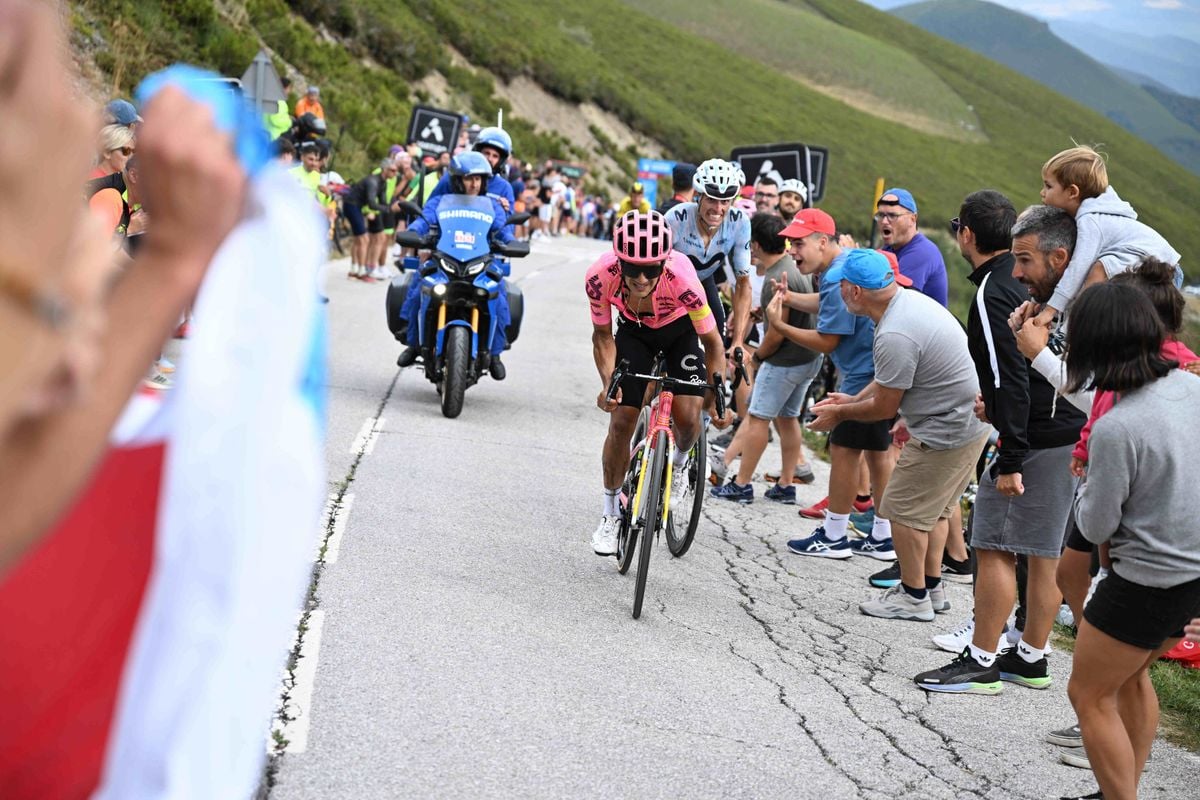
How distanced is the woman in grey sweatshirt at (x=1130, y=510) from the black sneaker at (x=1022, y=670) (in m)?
1.97

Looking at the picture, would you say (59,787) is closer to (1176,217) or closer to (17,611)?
(17,611)

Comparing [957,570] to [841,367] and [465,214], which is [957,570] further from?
[465,214]

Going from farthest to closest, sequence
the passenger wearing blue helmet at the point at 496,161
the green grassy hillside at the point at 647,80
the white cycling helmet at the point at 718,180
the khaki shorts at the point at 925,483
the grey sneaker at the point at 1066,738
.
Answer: the green grassy hillside at the point at 647,80 → the passenger wearing blue helmet at the point at 496,161 → the white cycling helmet at the point at 718,180 → the khaki shorts at the point at 925,483 → the grey sneaker at the point at 1066,738

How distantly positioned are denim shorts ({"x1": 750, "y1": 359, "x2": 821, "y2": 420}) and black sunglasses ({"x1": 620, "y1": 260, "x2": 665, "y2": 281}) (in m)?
2.79

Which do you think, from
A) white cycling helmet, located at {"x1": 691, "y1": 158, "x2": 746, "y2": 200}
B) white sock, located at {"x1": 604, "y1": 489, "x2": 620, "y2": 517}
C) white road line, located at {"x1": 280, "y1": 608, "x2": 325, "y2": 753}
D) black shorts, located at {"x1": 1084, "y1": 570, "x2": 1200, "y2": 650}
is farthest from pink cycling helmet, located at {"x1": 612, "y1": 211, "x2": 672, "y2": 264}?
black shorts, located at {"x1": 1084, "y1": 570, "x2": 1200, "y2": 650}

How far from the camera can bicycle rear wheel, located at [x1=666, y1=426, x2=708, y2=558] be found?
25.9 feet

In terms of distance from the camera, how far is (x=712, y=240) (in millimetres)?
9531

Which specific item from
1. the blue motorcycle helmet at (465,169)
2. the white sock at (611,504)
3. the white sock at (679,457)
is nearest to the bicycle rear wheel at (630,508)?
the white sock at (611,504)

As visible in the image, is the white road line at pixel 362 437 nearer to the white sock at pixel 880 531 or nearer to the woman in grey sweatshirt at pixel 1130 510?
the white sock at pixel 880 531

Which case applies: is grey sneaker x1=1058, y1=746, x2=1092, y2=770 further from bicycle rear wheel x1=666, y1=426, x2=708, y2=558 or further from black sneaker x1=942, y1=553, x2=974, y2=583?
black sneaker x1=942, y1=553, x2=974, y2=583

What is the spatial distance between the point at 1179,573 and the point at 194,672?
386cm

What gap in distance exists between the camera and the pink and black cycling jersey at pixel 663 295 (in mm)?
7312

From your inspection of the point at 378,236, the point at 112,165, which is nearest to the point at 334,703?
the point at 112,165

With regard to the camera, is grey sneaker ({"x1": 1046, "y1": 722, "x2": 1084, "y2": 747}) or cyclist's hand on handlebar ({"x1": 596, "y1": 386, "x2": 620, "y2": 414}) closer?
grey sneaker ({"x1": 1046, "y1": 722, "x2": 1084, "y2": 747})
